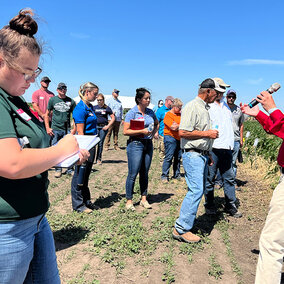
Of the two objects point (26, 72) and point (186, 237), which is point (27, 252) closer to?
point (26, 72)

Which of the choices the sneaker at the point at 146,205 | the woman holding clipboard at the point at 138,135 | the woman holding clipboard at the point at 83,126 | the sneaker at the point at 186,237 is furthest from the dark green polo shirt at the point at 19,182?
the sneaker at the point at 146,205

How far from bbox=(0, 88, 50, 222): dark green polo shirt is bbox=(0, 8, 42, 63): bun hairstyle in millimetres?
209

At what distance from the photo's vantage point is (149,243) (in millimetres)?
3900

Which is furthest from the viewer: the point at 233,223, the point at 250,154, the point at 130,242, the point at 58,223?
the point at 250,154

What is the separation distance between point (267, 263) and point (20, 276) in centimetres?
214

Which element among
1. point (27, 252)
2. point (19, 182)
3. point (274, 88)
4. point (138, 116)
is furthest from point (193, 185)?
point (19, 182)

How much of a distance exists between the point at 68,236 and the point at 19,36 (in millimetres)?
3306

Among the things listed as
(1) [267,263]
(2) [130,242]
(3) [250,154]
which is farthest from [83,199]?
(3) [250,154]

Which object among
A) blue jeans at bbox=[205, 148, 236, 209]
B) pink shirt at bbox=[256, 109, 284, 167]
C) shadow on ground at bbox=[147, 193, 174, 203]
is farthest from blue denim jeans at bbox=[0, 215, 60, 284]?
shadow on ground at bbox=[147, 193, 174, 203]

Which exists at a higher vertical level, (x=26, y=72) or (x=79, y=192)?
(x=26, y=72)

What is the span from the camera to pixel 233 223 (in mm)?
4871

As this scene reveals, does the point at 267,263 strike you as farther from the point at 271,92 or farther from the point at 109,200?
the point at 109,200

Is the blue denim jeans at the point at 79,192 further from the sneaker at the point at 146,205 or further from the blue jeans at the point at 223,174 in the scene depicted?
the blue jeans at the point at 223,174

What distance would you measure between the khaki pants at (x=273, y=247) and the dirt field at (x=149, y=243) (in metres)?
0.78
